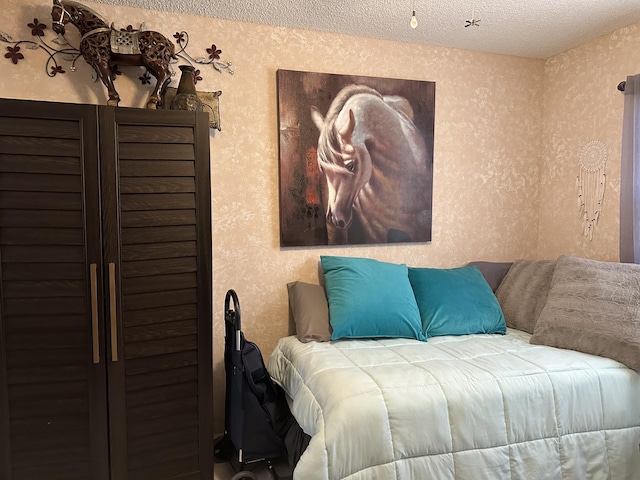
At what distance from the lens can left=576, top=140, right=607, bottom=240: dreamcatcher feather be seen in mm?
2879

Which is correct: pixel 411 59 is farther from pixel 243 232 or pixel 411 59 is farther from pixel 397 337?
pixel 397 337

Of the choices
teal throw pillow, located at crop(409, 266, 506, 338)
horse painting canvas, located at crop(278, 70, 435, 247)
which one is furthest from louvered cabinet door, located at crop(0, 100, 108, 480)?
teal throw pillow, located at crop(409, 266, 506, 338)

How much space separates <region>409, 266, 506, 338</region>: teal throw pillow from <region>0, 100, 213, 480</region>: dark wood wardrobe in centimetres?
128

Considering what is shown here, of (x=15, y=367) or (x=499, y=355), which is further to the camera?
(x=499, y=355)

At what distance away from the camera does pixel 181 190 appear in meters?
2.08

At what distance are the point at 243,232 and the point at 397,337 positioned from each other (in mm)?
1066

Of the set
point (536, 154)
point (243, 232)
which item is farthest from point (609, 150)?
point (243, 232)

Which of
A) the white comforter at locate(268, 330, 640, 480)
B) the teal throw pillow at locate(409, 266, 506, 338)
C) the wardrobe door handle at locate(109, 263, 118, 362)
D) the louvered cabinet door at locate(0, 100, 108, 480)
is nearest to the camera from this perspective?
the white comforter at locate(268, 330, 640, 480)

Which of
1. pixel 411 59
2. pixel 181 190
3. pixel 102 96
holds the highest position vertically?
pixel 411 59

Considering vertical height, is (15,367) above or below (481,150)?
below

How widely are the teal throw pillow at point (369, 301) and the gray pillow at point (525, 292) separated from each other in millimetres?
661

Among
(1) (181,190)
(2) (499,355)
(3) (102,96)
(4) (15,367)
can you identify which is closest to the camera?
(4) (15,367)

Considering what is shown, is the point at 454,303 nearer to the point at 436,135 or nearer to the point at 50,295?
the point at 436,135

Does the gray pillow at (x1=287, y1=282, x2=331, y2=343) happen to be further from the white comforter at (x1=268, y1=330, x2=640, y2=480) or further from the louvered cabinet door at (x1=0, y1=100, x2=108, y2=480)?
the louvered cabinet door at (x1=0, y1=100, x2=108, y2=480)
